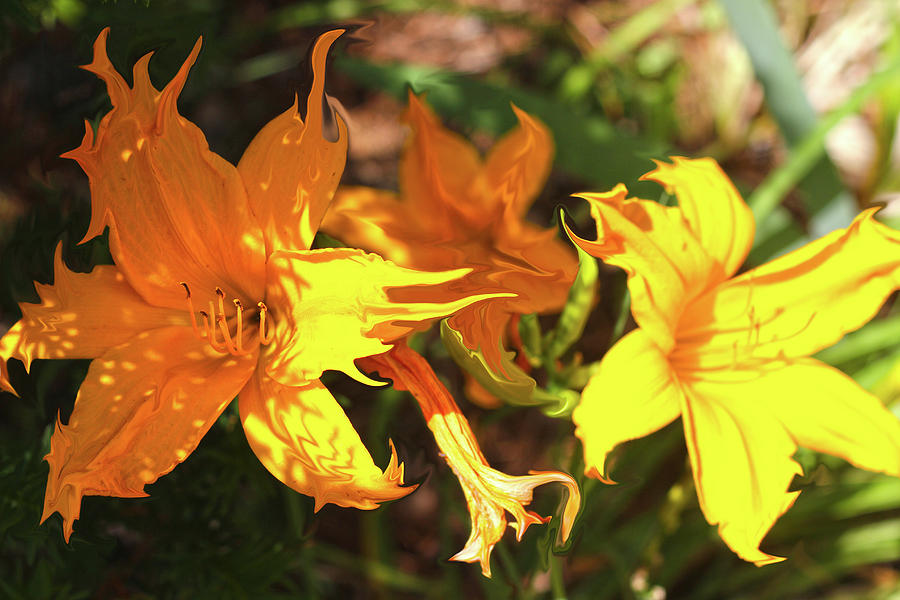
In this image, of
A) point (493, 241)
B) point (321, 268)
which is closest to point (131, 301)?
point (321, 268)

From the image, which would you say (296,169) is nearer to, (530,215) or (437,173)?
(437,173)

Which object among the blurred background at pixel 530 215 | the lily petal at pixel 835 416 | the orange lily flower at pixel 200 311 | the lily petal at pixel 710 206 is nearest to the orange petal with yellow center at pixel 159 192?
the orange lily flower at pixel 200 311

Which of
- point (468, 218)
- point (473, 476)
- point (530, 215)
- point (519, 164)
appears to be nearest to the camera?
point (473, 476)

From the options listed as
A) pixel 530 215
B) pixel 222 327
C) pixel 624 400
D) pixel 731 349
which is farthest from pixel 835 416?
pixel 530 215

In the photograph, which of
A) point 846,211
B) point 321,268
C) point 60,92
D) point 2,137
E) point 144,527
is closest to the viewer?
point 321,268

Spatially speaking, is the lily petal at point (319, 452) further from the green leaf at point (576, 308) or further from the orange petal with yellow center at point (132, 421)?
the green leaf at point (576, 308)

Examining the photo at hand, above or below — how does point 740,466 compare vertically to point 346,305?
below

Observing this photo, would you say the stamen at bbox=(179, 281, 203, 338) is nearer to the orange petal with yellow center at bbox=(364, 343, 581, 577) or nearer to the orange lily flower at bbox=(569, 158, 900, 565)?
the orange petal with yellow center at bbox=(364, 343, 581, 577)

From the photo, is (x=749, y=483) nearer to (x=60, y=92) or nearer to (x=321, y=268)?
(x=321, y=268)
